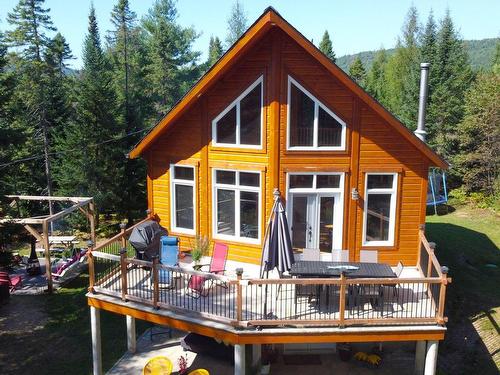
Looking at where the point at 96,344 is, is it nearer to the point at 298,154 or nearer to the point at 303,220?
the point at 303,220

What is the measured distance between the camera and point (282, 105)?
12.3m

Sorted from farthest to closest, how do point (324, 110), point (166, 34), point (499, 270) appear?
point (166, 34), point (499, 270), point (324, 110)

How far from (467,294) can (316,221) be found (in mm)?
6468

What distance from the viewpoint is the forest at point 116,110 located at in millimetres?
25609

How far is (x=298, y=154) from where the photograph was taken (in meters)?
12.4

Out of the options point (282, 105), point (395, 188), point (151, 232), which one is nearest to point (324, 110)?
point (282, 105)

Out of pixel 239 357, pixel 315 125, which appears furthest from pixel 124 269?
pixel 315 125

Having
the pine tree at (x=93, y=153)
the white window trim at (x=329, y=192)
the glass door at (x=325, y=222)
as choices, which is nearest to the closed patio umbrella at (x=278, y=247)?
the white window trim at (x=329, y=192)

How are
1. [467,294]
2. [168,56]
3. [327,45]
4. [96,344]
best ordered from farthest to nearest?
[327,45] < [168,56] < [467,294] < [96,344]

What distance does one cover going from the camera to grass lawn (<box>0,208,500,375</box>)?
42.6 ft

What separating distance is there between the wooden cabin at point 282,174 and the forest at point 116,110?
26.5ft

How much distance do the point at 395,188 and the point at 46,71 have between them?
110ft

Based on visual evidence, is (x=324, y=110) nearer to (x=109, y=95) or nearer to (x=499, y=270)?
(x=499, y=270)

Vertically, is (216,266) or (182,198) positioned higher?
(182,198)
